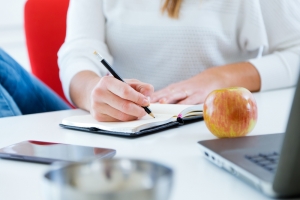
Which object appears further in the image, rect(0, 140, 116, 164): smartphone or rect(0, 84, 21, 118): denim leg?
rect(0, 84, 21, 118): denim leg

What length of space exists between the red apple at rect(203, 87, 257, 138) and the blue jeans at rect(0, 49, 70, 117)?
0.57m

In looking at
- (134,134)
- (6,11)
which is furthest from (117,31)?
(6,11)

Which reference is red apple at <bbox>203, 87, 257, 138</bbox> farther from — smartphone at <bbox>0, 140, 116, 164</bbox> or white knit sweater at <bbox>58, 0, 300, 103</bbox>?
white knit sweater at <bbox>58, 0, 300, 103</bbox>

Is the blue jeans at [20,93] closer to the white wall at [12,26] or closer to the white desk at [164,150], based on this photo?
the white desk at [164,150]

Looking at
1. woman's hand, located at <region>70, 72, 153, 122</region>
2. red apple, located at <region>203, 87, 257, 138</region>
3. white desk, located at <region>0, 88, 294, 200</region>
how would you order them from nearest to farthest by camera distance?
1. white desk, located at <region>0, 88, 294, 200</region>
2. red apple, located at <region>203, 87, 257, 138</region>
3. woman's hand, located at <region>70, 72, 153, 122</region>

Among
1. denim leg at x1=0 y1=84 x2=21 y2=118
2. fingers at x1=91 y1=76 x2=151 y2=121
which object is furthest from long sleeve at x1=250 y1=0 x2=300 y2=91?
denim leg at x1=0 y1=84 x2=21 y2=118

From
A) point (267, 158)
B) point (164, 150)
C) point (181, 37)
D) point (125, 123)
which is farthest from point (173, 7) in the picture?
point (267, 158)

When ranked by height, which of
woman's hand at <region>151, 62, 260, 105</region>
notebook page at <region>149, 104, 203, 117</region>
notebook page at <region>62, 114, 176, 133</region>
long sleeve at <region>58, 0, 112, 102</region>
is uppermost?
long sleeve at <region>58, 0, 112, 102</region>

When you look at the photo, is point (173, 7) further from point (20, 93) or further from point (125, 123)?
point (125, 123)

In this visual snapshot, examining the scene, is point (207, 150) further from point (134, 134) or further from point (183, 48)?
point (183, 48)

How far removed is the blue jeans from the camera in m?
1.21

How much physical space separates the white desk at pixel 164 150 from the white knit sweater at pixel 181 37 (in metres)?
0.24

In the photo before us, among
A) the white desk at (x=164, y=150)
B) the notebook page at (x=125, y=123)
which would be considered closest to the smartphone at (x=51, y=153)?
the white desk at (x=164, y=150)

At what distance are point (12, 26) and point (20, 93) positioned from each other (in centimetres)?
226
